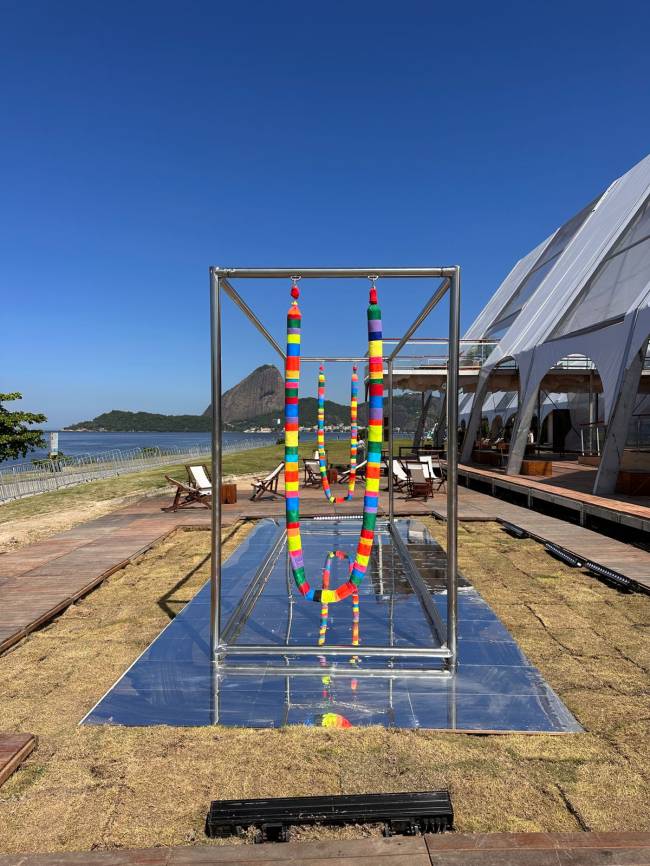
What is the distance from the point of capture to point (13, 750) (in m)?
2.67

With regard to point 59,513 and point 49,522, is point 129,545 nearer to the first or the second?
point 49,522

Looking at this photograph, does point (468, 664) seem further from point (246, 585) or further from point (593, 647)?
point (246, 585)

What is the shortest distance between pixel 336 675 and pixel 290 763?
989mm

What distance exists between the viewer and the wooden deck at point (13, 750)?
255 centimetres

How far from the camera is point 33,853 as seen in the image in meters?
Answer: 2.04

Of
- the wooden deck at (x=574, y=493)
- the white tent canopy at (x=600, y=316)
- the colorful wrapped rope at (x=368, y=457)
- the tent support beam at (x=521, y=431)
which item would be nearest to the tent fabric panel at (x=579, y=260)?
the white tent canopy at (x=600, y=316)

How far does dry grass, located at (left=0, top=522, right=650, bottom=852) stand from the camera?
2.24m

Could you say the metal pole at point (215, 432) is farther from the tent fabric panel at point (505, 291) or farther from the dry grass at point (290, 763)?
the tent fabric panel at point (505, 291)

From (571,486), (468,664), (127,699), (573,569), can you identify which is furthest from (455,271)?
(571,486)

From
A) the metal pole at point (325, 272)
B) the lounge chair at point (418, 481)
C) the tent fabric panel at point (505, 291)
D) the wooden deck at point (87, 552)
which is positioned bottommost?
the wooden deck at point (87, 552)

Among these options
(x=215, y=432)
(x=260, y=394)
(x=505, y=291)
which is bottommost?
(x=215, y=432)

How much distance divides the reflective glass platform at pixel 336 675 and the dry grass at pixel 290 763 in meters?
0.14

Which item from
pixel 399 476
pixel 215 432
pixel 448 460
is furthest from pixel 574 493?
pixel 215 432

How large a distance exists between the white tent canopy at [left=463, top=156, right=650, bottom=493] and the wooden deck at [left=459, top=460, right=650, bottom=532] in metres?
0.58
